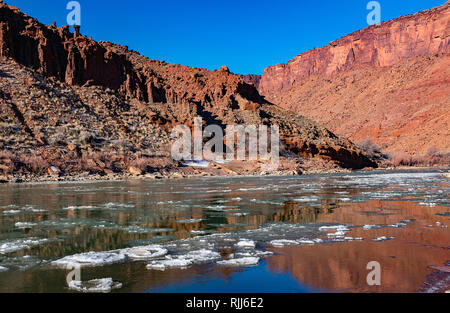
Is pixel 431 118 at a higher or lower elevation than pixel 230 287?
higher

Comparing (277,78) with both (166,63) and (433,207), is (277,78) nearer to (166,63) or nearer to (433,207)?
(166,63)

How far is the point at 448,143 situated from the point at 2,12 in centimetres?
7911

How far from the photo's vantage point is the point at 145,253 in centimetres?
693

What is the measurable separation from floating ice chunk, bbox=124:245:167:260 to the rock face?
79665 millimetres

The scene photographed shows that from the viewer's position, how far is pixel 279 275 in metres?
5.59

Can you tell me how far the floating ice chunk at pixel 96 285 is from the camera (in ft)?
16.3

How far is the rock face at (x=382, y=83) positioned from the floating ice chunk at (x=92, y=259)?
264 ft

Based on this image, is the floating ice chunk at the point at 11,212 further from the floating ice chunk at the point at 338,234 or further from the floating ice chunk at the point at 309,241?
the floating ice chunk at the point at 338,234

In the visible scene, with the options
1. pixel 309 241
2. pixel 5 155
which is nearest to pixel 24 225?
pixel 309 241

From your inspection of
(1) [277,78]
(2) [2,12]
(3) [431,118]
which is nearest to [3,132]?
(2) [2,12]

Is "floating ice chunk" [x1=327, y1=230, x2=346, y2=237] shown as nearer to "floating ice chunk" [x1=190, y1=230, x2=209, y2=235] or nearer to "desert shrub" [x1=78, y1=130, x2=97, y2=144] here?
"floating ice chunk" [x1=190, y1=230, x2=209, y2=235]

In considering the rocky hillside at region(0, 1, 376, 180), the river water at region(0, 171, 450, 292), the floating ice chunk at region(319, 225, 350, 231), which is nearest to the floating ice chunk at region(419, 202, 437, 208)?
the river water at region(0, 171, 450, 292)

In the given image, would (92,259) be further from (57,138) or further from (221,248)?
(57,138)

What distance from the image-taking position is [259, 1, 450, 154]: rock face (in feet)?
289
